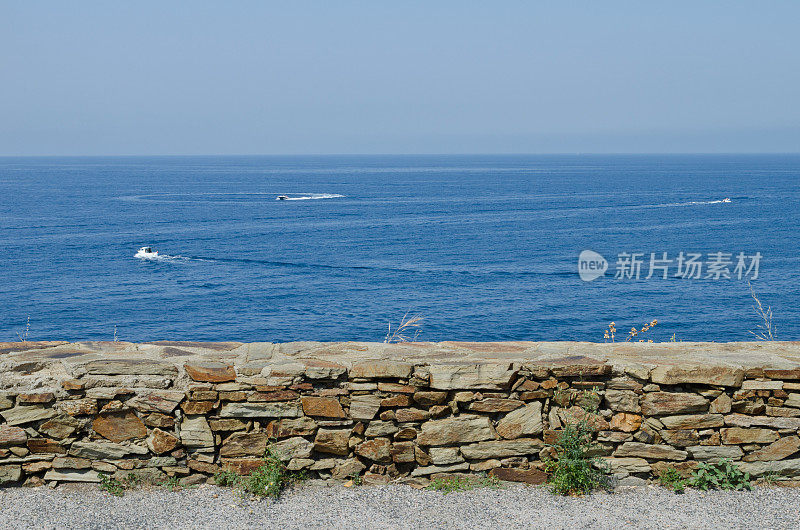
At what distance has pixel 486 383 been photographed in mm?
5535

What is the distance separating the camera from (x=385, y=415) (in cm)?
559

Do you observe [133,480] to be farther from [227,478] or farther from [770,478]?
[770,478]

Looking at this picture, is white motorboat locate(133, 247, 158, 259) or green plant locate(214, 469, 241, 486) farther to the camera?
white motorboat locate(133, 247, 158, 259)

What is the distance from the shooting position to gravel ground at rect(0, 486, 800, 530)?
5.04 meters

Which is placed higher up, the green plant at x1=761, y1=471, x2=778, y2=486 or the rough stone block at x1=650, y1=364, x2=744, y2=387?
the rough stone block at x1=650, y1=364, x2=744, y2=387

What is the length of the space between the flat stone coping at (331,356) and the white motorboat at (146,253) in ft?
170

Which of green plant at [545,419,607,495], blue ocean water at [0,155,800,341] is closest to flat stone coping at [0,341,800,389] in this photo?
green plant at [545,419,607,495]

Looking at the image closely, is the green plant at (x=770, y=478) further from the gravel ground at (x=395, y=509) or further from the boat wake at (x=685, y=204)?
the boat wake at (x=685, y=204)

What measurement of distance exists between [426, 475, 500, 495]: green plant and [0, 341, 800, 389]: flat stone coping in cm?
95

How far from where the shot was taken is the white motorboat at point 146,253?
182 feet

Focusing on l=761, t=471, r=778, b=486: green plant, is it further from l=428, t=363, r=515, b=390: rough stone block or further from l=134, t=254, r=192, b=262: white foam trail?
l=134, t=254, r=192, b=262: white foam trail

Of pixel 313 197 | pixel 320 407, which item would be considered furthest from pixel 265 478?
pixel 313 197

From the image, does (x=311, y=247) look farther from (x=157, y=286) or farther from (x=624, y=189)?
(x=624, y=189)

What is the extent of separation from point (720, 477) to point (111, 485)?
4892mm
